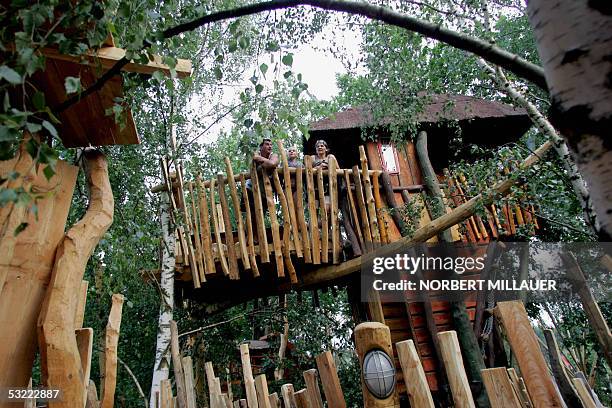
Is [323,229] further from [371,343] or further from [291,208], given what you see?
[371,343]

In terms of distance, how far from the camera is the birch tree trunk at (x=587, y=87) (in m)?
0.76

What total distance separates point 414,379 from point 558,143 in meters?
3.29

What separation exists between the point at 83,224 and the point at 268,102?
1.54 m

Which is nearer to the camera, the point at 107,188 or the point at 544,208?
the point at 107,188

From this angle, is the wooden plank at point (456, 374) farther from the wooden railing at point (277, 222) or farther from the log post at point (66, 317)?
the wooden railing at point (277, 222)

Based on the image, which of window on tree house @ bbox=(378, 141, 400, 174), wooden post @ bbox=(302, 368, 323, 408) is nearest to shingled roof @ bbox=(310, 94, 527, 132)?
window on tree house @ bbox=(378, 141, 400, 174)

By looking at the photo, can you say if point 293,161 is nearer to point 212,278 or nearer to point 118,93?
point 212,278

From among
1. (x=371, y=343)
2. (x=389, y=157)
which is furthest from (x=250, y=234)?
(x=389, y=157)

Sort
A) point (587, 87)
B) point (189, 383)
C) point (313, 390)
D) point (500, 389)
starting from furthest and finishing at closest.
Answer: point (189, 383), point (313, 390), point (500, 389), point (587, 87)

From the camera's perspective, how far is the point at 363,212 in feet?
19.6

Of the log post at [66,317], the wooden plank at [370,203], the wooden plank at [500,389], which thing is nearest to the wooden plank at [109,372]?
the log post at [66,317]

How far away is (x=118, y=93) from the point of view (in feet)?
8.37

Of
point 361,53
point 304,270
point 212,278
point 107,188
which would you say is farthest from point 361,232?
Result: point 107,188

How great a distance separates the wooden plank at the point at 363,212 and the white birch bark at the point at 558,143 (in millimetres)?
2003
